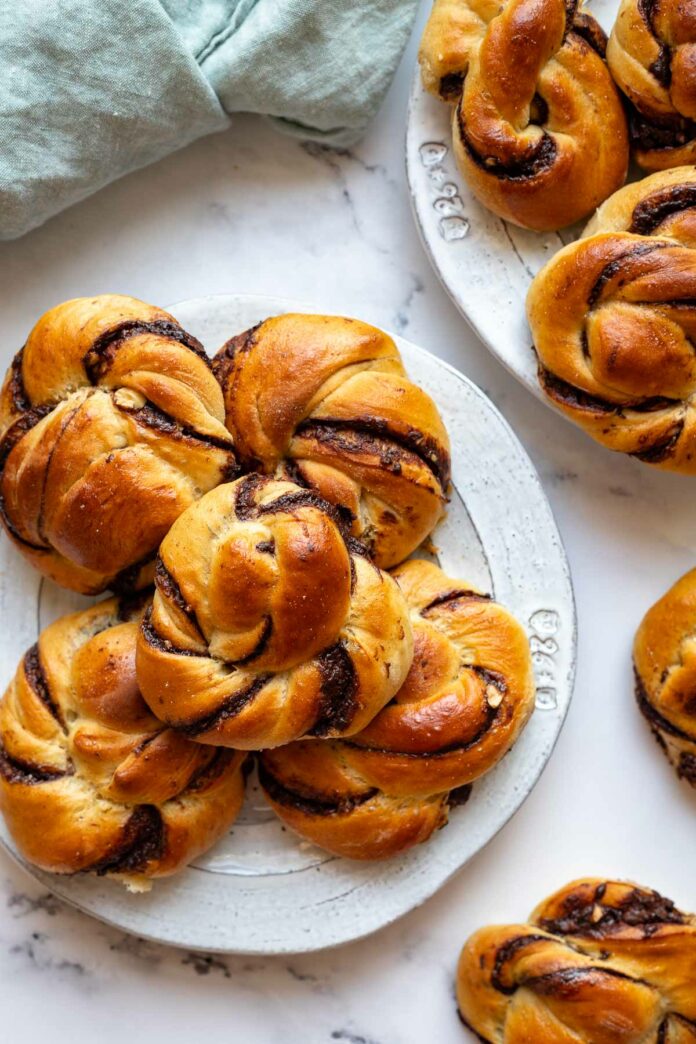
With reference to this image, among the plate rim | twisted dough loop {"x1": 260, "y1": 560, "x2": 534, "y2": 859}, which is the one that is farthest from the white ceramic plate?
twisted dough loop {"x1": 260, "y1": 560, "x2": 534, "y2": 859}

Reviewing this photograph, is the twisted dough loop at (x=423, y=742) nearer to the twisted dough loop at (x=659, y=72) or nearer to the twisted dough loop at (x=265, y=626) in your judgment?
the twisted dough loop at (x=265, y=626)

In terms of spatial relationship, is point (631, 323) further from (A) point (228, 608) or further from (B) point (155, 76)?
(B) point (155, 76)

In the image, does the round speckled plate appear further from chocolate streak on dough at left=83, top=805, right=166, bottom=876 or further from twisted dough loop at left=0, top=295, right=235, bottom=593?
twisted dough loop at left=0, top=295, right=235, bottom=593

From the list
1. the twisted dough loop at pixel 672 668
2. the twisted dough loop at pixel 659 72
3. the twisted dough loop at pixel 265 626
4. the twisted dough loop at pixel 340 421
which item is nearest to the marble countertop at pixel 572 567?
the twisted dough loop at pixel 672 668

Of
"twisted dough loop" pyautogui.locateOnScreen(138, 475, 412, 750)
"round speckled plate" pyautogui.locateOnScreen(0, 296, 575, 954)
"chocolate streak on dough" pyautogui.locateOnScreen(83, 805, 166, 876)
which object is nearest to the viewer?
"twisted dough loop" pyautogui.locateOnScreen(138, 475, 412, 750)

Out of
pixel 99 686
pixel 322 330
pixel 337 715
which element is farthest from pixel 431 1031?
pixel 322 330

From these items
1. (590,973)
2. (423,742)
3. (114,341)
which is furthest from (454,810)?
(114,341)
